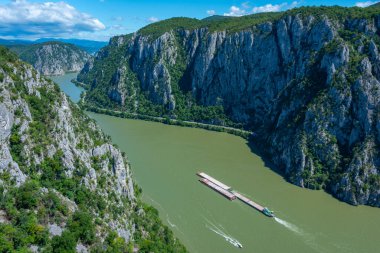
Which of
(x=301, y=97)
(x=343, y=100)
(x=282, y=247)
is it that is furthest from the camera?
(x=301, y=97)

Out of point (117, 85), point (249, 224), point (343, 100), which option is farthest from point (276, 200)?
point (117, 85)

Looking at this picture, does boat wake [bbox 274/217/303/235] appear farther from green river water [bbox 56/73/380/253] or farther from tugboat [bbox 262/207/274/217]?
tugboat [bbox 262/207/274/217]

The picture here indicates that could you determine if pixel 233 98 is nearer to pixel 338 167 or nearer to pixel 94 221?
pixel 338 167

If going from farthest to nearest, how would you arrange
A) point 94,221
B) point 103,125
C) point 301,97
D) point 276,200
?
point 103,125, point 301,97, point 276,200, point 94,221


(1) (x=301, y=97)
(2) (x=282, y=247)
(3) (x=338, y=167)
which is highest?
(1) (x=301, y=97)

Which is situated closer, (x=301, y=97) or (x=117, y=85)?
(x=301, y=97)

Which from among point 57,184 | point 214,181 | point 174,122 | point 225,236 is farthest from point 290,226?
point 174,122

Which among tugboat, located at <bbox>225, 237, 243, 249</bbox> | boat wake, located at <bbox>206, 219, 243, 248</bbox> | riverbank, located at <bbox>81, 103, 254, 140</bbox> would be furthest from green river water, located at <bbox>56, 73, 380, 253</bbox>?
riverbank, located at <bbox>81, 103, 254, 140</bbox>
